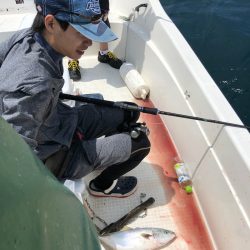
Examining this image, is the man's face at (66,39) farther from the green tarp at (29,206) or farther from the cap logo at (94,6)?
the green tarp at (29,206)

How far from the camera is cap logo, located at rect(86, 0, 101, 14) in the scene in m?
1.75

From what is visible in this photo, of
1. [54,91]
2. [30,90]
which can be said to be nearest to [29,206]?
[30,90]

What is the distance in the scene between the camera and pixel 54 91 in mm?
1823

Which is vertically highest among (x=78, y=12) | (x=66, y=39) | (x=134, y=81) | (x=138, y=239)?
(x=78, y=12)

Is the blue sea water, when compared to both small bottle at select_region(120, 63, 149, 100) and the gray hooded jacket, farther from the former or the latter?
the gray hooded jacket

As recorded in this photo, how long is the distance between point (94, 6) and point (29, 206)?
1313 millimetres

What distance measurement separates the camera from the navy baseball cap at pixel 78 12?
5.58 feet

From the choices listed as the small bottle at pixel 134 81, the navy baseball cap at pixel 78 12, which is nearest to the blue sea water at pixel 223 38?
the small bottle at pixel 134 81

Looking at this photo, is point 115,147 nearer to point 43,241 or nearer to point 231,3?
point 43,241

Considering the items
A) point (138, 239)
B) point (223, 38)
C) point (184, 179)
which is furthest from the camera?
point (223, 38)

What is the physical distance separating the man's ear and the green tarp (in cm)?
102

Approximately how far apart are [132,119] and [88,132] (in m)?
0.40

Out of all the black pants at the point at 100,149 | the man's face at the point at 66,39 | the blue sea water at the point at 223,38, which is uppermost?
the man's face at the point at 66,39

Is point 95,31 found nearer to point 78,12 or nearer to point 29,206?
point 78,12
